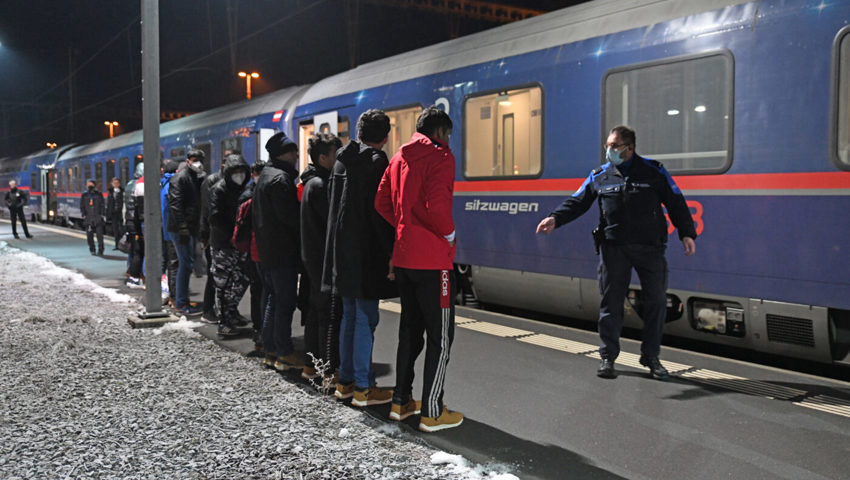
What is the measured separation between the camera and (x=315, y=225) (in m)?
4.98

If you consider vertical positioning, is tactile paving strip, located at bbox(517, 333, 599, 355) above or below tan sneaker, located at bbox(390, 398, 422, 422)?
above

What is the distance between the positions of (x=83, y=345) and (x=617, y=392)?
183 inches

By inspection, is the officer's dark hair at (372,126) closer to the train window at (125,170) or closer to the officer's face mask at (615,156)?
the officer's face mask at (615,156)

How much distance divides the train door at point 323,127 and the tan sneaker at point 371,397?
5.76 metres

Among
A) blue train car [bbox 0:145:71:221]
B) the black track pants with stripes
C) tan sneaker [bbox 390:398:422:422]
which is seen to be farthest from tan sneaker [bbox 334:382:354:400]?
blue train car [bbox 0:145:71:221]

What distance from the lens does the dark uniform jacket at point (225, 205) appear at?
680cm

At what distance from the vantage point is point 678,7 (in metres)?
6.01

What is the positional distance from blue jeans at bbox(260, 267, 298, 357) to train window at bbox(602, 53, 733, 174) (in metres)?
3.14


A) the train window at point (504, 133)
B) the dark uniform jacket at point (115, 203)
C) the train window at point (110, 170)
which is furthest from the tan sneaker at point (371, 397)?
the train window at point (110, 170)

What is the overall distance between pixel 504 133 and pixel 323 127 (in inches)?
168

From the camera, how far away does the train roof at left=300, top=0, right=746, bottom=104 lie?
20.4 feet

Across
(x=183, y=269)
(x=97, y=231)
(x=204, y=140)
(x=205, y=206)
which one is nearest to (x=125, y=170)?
(x=97, y=231)

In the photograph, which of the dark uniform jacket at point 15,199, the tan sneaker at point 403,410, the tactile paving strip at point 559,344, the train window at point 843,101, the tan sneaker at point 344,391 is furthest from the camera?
the dark uniform jacket at point 15,199

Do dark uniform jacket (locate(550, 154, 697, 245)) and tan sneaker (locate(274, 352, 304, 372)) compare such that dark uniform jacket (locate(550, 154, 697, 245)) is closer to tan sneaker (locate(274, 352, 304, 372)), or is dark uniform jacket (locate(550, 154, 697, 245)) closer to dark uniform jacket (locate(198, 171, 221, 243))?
tan sneaker (locate(274, 352, 304, 372))
